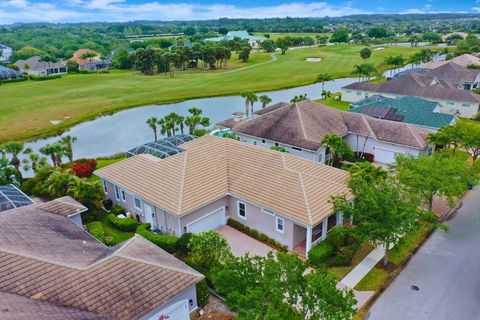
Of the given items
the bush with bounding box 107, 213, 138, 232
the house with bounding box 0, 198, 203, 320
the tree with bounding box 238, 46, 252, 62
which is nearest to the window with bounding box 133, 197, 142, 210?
the bush with bounding box 107, 213, 138, 232

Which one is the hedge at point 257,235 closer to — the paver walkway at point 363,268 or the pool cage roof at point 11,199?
the paver walkway at point 363,268

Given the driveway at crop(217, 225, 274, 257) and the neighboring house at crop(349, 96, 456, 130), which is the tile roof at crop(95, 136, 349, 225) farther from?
the neighboring house at crop(349, 96, 456, 130)

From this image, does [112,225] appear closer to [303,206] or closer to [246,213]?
[246,213]

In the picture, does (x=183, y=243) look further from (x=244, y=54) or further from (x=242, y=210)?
(x=244, y=54)

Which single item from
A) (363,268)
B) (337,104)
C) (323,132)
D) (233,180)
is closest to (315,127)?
(323,132)

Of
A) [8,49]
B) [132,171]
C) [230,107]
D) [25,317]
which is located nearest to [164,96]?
[230,107]

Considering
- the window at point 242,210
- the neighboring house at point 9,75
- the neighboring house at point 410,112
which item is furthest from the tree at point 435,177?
the neighboring house at point 9,75
